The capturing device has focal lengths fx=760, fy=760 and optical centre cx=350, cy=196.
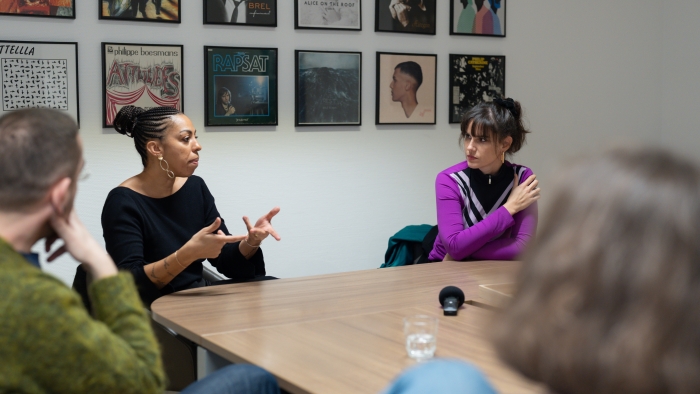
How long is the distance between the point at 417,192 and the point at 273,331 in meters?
2.93

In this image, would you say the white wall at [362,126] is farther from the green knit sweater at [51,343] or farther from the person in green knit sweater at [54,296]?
the green knit sweater at [51,343]

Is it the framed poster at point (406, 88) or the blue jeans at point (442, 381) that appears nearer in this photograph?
the blue jeans at point (442, 381)

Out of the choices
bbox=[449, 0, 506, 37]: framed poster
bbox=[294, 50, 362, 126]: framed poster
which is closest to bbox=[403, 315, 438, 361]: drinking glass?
bbox=[294, 50, 362, 126]: framed poster

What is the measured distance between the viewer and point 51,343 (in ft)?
3.84

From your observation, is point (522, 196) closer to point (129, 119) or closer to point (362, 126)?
point (362, 126)

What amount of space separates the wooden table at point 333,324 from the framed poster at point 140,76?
5.73 ft

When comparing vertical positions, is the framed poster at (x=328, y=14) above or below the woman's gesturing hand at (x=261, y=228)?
above

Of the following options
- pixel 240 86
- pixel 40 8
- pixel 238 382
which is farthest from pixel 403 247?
pixel 238 382

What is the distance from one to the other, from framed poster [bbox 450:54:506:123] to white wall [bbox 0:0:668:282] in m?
0.06

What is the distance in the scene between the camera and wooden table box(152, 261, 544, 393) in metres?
1.67

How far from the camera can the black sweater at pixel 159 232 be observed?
269cm

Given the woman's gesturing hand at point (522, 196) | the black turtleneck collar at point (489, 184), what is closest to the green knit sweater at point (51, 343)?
the woman's gesturing hand at point (522, 196)

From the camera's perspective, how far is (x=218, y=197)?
14.0 ft

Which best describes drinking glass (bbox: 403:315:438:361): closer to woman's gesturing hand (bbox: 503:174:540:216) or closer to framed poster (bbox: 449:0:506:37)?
woman's gesturing hand (bbox: 503:174:540:216)
